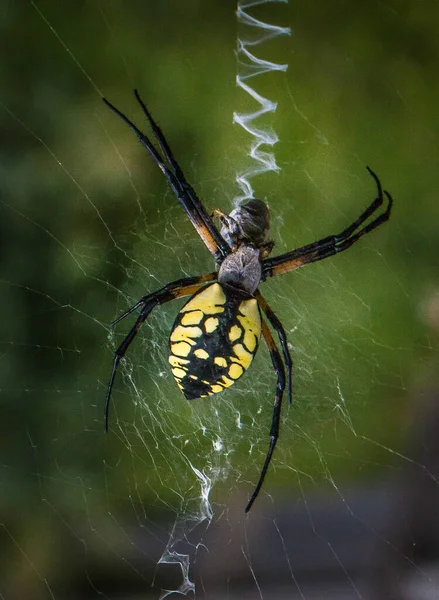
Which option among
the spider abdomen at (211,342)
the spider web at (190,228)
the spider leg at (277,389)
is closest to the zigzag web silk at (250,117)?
the spider web at (190,228)

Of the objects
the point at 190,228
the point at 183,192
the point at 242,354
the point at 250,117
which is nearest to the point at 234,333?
the point at 242,354

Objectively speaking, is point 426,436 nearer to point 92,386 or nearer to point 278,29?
point 92,386

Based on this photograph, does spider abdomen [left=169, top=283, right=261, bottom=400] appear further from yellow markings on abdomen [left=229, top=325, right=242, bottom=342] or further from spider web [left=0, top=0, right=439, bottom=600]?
spider web [left=0, top=0, right=439, bottom=600]

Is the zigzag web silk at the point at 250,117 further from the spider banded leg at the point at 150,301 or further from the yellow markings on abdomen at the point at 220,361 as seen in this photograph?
the yellow markings on abdomen at the point at 220,361

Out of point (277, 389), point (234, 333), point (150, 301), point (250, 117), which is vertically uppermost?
point (250, 117)

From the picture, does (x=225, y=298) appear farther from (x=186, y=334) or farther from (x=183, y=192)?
(x=183, y=192)

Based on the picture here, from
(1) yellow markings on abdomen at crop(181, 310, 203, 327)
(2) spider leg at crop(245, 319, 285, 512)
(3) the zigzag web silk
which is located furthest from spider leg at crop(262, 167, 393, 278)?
(1) yellow markings on abdomen at crop(181, 310, 203, 327)

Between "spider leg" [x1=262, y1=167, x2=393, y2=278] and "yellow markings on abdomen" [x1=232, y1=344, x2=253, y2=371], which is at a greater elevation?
"spider leg" [x1=262, y1=167, x2=393, y2=278]

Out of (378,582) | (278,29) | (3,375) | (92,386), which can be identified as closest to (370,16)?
(278,29)
